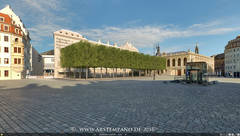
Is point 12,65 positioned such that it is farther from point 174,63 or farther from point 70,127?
point 174,63

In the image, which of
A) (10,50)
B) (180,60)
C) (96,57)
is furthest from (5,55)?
(180,60)

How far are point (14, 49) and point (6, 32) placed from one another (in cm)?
511

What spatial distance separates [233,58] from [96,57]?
78.9m

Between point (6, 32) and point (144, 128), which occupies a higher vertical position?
point (6, 32)

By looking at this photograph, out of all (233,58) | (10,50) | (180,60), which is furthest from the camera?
(180,60)

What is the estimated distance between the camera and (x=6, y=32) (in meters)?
34.6

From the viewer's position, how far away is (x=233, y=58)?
220ft

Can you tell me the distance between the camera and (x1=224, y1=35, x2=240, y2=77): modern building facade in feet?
212

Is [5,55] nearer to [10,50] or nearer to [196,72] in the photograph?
[10,50]

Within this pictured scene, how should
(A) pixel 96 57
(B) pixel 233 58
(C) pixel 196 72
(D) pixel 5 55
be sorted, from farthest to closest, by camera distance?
(B) pixel 233 58 < (A) pixel 96 57 < (D) pixel 5 55 < (C) pixel 196 72

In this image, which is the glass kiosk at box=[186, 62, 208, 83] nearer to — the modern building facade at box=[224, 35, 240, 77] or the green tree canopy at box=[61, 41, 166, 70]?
the green tree canopy at box=[61, 41, 166, 70]

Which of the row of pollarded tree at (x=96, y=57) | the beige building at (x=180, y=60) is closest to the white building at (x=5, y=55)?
→ the row of pollarded tree at (x=96, y=57)

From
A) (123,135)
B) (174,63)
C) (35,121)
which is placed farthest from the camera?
(174,63)

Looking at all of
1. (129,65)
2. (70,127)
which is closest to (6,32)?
(129,65)
